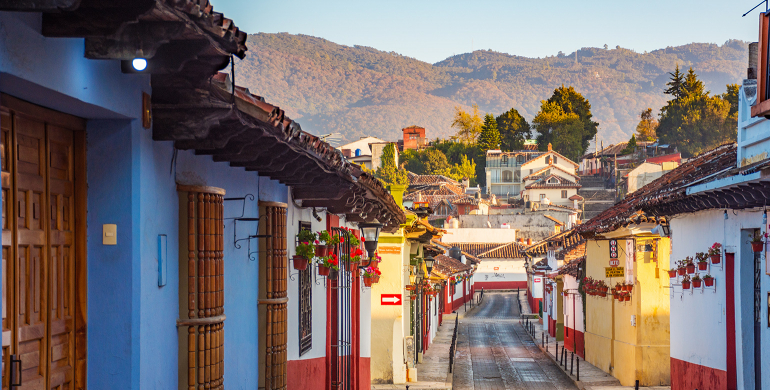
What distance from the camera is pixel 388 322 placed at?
68.0ft

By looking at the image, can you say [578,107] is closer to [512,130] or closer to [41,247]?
[512,130]

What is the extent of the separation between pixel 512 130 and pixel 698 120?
31.5 m

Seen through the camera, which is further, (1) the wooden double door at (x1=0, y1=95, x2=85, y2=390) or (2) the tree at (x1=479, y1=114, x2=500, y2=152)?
(2) the tree at (x1=479, y1=114, x2=500, y2=152)

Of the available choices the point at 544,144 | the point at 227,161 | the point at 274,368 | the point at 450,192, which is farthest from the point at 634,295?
the point at 544,144

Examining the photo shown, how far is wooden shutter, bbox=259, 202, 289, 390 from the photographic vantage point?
918 cm

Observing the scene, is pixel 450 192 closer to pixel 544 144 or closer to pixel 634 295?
pixel 544 144

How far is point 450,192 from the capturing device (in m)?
90.3

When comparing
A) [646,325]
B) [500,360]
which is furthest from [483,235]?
[646,325]

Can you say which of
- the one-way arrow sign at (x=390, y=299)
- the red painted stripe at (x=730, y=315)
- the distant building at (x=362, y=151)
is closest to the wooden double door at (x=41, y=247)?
the red painted stripe at (x=730, y=315)

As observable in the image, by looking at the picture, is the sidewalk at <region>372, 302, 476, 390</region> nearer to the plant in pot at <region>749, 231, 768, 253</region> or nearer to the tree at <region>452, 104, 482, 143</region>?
the plant in pot at <region>749, 231, 768, 253</region>

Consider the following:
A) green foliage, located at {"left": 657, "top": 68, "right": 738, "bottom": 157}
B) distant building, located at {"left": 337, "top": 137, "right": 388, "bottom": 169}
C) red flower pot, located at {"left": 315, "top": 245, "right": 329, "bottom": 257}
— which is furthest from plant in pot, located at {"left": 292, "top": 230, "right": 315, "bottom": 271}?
distant building, located at {"left": 337, "top": 137, "right": 388, "bottom": 169}

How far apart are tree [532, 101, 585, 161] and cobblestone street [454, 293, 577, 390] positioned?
60.4 metres

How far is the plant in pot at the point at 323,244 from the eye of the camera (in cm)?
1116

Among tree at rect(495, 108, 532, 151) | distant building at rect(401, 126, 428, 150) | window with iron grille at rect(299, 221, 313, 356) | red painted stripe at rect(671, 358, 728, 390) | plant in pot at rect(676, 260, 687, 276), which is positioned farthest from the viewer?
distant building at rect(401, 126, 428, 150)
